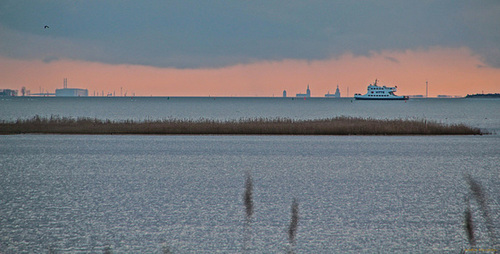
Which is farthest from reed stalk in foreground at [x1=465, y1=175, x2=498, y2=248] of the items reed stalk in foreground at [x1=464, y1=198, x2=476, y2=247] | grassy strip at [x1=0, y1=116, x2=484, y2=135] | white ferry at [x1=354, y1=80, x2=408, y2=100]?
white ferry at [x1=354, y1=80, x2=408, y2=100]

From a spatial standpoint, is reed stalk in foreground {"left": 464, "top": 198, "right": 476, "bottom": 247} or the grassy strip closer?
reed stalk in foreground {"left": 464, "top": 198, "right": 476, "bottom": 247}

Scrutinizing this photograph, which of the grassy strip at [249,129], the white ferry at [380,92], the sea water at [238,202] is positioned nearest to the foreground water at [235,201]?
the sea water at [238,202]

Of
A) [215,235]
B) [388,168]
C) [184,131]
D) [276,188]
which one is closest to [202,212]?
[215,235]

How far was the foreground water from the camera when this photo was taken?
6.68 metres

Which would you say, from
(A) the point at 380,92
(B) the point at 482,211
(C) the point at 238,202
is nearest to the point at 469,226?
(B) the point at 482,211

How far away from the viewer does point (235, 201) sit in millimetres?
9461

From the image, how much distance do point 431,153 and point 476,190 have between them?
27.5ft

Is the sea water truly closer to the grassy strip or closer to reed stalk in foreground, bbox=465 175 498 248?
reed stalk in foreground, bbox=465 175 498 248

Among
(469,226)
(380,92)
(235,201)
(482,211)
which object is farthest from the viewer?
(380,92)

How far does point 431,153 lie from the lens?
1875cm

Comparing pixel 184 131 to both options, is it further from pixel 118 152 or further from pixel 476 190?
pixel 476 190

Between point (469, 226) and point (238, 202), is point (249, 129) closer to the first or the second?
point (238, 202)

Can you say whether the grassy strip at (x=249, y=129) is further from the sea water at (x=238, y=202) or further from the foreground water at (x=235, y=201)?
the sea water at (x=238, y=202)

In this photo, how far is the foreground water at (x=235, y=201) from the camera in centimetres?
668
